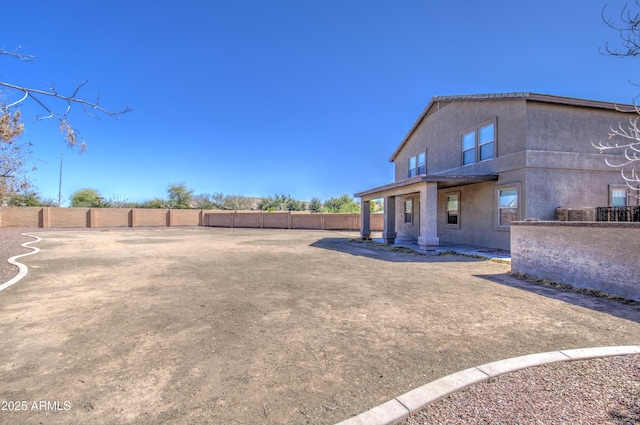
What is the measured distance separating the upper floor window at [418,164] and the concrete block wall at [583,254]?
31.8 feet

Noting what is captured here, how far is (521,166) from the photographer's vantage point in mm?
10766

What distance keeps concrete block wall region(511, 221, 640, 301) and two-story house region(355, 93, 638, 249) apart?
3.79 meters

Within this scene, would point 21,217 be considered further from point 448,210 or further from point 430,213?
point 448,210

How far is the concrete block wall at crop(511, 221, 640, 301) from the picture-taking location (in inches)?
211

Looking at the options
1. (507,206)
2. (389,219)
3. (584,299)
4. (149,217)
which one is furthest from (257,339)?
(149,217)

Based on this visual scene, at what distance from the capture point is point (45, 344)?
11.8 ft

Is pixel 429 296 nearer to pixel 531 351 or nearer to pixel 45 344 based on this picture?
pixel 531 351

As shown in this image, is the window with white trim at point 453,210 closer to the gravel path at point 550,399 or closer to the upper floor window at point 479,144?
the upper floor window at point 479,144

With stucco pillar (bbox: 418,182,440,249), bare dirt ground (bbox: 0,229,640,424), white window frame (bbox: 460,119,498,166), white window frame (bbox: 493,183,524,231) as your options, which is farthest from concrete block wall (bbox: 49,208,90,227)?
white window frame (bbox: 493,183,524,231)

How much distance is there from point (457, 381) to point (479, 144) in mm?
12559

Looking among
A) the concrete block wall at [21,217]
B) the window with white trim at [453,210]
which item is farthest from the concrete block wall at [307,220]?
the concrete block wall at [21,217]

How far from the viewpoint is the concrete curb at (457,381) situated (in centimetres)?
225

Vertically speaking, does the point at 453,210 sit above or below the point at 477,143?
below

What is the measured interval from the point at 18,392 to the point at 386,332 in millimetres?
3753
